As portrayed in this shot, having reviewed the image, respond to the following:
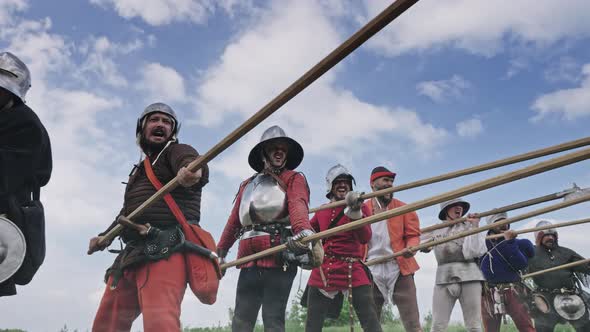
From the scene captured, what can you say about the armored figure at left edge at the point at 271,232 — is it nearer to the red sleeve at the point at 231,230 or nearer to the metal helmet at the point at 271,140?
the metal helmet at the point at 271,140

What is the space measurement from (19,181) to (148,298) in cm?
108

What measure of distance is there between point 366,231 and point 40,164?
3.01 meters

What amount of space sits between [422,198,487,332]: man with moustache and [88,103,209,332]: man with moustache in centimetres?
401

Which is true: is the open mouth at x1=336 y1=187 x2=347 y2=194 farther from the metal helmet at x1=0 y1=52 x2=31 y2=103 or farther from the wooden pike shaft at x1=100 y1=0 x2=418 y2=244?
the metal helmet at x1=0 y1=52 x2=31 y2=103

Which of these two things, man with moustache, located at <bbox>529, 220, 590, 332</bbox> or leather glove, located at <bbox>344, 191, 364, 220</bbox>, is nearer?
leather glove, located at <bbox>344, 191, 364, 220</bbox>

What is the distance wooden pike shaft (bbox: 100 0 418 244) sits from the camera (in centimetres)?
278

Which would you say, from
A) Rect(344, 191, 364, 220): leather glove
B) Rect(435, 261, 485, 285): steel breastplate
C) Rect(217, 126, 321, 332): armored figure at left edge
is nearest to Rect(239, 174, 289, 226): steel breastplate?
Rect(217, 126, 321, 332): armored figure at left edge

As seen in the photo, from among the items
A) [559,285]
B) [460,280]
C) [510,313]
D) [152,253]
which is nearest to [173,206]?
[152,253]

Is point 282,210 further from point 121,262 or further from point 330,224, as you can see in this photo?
Answer: point 121,262

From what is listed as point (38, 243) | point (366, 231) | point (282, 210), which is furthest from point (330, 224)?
point (38, 243)

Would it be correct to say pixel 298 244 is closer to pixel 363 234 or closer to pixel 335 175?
pixel 363 234

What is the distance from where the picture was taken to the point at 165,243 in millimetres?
3799

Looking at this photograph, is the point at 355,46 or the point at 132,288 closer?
the point at 355,46

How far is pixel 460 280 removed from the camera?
6.97 m
